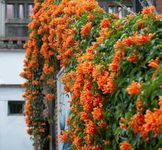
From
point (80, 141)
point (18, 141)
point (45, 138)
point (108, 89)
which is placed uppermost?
point (108, 89)

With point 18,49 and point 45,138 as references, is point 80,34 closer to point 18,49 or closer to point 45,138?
point 45,138

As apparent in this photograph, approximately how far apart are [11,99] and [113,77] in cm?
1534

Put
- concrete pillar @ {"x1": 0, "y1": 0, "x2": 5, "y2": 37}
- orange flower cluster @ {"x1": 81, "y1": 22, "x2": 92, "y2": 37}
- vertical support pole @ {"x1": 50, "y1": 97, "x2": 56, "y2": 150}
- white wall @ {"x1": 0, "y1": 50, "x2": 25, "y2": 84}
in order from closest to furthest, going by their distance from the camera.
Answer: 1. orange flower cluster @ {"x1": 81, "y1": 22, "x2": 92, "y2": 37}
2. vertical support pole @ {"x1": 50, "y1": 97, "x2": 56, "y2": 150}
3. white wall @ {"x1": 0, "y1": 50, "x2": 25, "y2": 84}
4. concrete pillar @ {"x1": 0, "y1": 0, "x2": 5, "y2": 37}

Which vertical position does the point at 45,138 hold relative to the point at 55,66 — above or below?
below

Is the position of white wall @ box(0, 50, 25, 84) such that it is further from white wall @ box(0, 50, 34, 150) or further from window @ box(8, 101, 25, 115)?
window @ box(8, 101, 25, 115)

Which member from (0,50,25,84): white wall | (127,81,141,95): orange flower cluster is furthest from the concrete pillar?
(127,81,141,95): orange flower cluster

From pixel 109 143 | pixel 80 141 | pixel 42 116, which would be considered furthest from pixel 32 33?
pixel 109 143

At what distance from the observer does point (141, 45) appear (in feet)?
13.0

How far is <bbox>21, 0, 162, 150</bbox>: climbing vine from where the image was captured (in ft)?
11.2

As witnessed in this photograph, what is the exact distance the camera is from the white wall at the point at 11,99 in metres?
18.7

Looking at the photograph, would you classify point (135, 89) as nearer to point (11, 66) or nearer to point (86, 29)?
point (86, 29)

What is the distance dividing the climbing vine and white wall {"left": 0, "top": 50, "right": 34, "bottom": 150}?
11549 mm

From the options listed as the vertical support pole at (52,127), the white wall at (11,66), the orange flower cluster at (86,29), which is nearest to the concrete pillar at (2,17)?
the white wall at (11,66)

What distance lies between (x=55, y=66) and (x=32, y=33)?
1.62m
